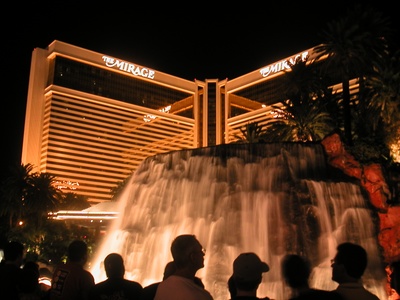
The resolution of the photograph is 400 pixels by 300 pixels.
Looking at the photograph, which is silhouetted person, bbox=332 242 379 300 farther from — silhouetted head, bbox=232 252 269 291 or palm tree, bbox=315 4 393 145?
palm tree, bbox=315 4 393 145

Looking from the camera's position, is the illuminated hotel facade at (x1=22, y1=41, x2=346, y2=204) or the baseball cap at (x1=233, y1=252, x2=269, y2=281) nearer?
the baseball cap at (x1=233, y1=252, x2=269, y2=281)

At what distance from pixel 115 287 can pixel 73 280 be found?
3.46 feet

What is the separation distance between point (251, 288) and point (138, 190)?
1900 cm

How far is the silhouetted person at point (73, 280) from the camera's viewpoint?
5.95 metres

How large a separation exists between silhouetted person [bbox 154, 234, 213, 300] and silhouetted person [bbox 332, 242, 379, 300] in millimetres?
1287

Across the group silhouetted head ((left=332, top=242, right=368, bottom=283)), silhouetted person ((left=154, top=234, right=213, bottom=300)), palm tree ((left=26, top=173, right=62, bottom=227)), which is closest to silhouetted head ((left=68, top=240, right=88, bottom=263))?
silhouetted person ((left=154, top=234, right=213, bottom=300))

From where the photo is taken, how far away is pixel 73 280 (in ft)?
19.7

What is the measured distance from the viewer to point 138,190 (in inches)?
895

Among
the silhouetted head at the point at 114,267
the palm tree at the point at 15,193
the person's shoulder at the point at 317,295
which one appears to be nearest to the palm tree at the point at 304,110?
the palm tree at the point at 15,193

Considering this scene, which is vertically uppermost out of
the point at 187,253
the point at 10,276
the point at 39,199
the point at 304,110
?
the point at 304,110

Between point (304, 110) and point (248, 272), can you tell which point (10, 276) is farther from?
point (304, 110)

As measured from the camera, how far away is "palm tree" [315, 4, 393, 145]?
3391cm

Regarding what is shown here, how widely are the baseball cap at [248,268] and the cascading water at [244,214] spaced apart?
11453 millimetres

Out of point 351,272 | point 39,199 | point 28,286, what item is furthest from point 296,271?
point 39,199
